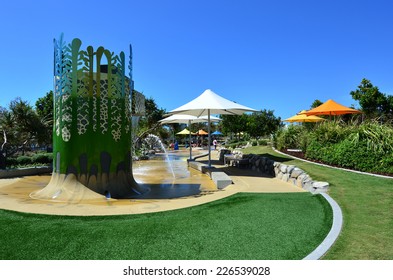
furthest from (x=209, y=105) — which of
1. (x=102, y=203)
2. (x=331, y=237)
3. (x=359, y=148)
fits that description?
(x=331, y=237)

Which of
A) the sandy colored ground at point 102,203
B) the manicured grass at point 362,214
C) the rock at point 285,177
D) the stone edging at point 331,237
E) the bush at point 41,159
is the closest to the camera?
the stone edging at point 331,237

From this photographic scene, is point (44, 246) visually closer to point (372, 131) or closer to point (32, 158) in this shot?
point (372, 131)

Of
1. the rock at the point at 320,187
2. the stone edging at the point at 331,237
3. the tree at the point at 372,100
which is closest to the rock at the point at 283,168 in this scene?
the rock at the point at 320,187

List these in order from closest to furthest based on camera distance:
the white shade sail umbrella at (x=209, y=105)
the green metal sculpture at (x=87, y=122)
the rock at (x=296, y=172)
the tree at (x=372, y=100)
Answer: the green metal sculpture at (x=87, y=122), the rock at (x=296, y=172), the white shade sail umbrella at (x=209, y=105), the tree at (x=372, y=100)

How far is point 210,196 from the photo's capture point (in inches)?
286

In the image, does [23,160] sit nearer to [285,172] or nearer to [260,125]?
[285,172]

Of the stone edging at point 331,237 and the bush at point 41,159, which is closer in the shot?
the stone edging at point 331,237

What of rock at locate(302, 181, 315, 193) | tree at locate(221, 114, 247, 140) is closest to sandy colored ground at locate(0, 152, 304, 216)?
rock at locate(302, 181, 315, 193)

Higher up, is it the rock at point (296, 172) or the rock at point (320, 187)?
the rock at point (296, 172)

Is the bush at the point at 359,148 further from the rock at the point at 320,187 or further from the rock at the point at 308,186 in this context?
the rock at the point at 320,187

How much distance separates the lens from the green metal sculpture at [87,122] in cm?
732

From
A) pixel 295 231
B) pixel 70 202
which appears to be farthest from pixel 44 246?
pixel 295 231

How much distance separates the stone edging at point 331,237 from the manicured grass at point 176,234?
9 cm

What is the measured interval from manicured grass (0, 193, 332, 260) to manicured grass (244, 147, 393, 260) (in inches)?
13.4
